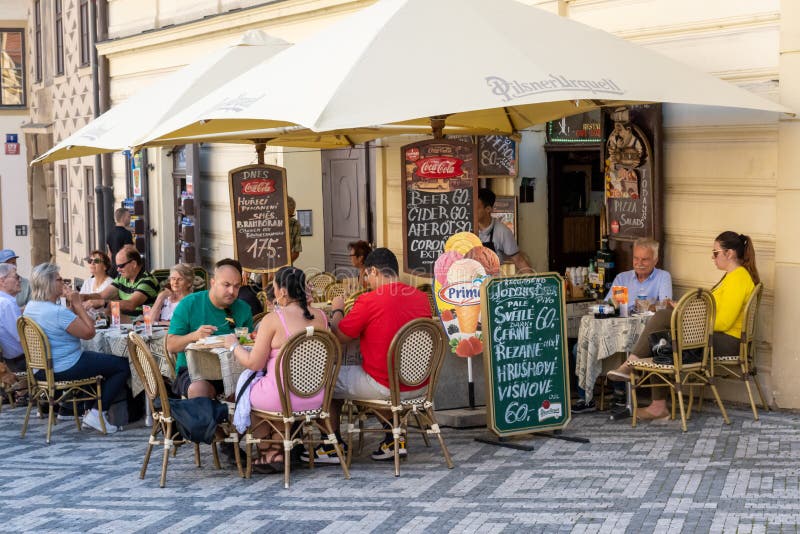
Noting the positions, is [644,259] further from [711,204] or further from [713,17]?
[713,17]

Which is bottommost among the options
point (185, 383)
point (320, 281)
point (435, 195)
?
point (185, 383)

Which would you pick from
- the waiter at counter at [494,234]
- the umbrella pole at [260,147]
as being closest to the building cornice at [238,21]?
the umbrella pole at [260,147]

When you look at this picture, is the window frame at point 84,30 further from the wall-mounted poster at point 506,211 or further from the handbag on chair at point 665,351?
the handbag on chair at point 665,351

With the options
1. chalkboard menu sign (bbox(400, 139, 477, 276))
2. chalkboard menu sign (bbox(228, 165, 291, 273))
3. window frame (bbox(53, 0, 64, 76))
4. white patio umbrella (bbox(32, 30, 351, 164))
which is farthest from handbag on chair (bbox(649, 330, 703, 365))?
window frame (bbox(53, 0, 64, 76))

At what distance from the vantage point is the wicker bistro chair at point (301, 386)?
6898 mm

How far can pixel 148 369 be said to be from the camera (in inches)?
287

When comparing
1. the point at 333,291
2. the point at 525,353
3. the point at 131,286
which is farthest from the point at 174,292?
the point at 525,353

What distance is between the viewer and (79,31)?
67.7 feet

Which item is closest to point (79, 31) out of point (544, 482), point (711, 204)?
point (711, 204)

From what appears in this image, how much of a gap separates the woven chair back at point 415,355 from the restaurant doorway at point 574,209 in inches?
200

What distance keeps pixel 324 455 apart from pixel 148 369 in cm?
121

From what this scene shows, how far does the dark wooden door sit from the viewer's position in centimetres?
1344

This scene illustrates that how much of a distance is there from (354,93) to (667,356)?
295 cm

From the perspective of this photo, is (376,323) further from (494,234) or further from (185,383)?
(494,234)
